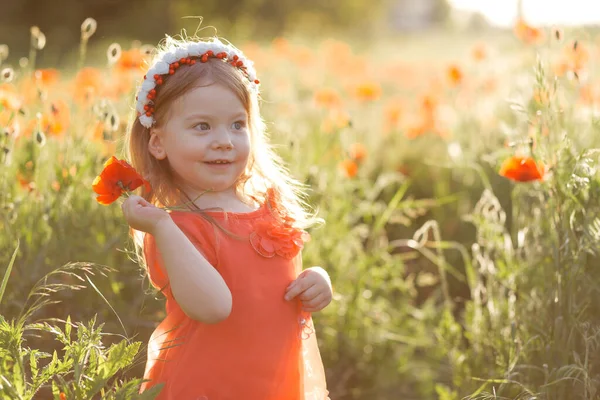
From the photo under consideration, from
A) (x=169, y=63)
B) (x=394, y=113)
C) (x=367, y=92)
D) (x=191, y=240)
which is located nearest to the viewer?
(x=191, y=240)

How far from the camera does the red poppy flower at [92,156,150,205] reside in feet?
5.85

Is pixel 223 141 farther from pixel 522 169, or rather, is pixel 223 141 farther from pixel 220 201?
pixel 522 169

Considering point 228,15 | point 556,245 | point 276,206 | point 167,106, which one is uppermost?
point 228,15

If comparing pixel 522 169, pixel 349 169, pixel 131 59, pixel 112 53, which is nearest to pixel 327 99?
pixel 349 169

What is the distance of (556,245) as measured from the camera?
2.35m

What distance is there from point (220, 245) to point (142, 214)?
0.80 ft

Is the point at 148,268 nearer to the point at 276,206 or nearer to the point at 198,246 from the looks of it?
the point at 198,246

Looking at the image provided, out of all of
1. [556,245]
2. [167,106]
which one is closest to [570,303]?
[556,245]

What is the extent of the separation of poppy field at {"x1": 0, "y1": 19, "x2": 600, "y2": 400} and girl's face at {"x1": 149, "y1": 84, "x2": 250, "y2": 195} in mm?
187

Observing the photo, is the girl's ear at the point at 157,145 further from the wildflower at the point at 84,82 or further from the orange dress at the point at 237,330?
the wildflower at the point at 84,82

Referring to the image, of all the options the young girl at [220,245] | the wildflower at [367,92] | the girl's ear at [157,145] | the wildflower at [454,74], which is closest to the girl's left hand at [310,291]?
the young girl at [220,245]

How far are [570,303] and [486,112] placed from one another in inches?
118

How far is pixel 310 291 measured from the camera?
78.7 inches

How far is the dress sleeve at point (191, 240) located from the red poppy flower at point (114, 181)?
171mm
